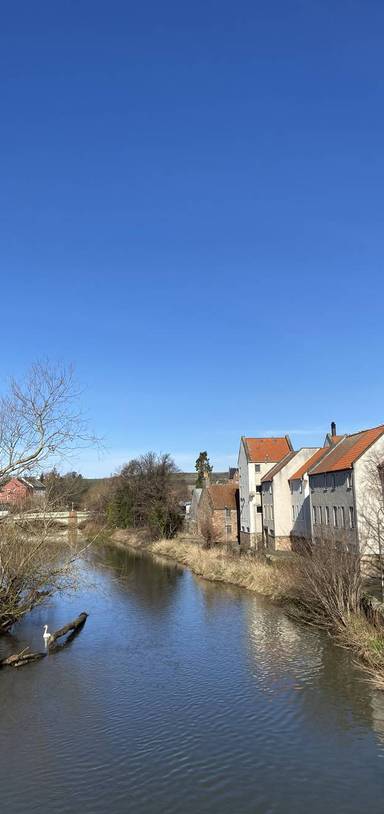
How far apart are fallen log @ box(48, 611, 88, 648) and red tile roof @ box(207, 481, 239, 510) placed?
101 ft

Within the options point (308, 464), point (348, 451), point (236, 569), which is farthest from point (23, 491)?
point (308, 464)

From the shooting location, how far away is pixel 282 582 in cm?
2741

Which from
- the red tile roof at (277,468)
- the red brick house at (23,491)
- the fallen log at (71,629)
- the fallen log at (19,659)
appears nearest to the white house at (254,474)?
the red tile roof at (277,468)

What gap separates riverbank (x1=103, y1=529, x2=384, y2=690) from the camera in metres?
17.3

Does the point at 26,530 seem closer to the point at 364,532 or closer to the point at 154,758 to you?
the point at 154,758

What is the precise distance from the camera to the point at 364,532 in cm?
2833

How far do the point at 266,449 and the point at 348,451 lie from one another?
735 inches

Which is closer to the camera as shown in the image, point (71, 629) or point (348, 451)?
point (71, 629)

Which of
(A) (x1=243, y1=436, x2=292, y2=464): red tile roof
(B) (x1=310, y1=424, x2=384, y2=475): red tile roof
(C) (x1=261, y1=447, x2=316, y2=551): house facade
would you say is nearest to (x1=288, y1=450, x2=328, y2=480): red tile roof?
(C) (x1=261, y1=447, x2=316, y2=551): house facade

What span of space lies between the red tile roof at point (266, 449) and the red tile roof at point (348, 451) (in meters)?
13.3

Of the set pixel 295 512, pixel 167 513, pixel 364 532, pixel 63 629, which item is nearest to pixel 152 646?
pixel 63 629

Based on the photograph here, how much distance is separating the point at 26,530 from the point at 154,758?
10890mm

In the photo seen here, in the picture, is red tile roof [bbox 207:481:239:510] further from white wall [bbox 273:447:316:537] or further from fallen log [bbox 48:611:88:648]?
fallen log [bbox 48:611:88:648]

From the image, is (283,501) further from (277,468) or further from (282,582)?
(282,582)
